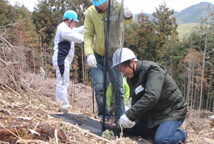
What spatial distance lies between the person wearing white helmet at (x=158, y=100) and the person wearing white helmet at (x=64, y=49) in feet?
6.22

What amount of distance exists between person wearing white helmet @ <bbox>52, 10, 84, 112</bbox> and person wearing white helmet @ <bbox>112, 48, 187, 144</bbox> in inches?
74.7

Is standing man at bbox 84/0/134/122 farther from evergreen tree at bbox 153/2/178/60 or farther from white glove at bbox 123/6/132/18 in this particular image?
evergreen tree at bbox 153/2/178/60

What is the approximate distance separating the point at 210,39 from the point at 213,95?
6.03 metres

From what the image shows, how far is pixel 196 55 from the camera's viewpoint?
17922 mm

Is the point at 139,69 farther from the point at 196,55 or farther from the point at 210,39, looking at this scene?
the point at 210,39

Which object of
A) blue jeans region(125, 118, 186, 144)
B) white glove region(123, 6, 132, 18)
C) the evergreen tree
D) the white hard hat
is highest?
the evergreen tree

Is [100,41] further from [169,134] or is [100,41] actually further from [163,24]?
[163,24]

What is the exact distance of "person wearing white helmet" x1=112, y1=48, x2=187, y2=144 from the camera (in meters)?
2.00

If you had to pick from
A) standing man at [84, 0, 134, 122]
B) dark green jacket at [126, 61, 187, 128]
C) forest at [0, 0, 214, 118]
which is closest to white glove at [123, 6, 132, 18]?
standing man at [84, 0, 134, 122]

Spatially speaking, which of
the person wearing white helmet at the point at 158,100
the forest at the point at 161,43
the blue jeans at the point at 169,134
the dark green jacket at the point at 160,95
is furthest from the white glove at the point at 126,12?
the forest at the point at 161,43

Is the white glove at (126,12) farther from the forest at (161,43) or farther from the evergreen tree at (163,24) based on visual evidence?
the evergreen tree at (163,24)

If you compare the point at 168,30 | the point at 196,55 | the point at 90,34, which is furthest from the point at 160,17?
the point at 90,34

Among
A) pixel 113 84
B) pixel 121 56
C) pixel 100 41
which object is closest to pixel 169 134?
pixel 113 84

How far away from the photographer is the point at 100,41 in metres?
2.68
